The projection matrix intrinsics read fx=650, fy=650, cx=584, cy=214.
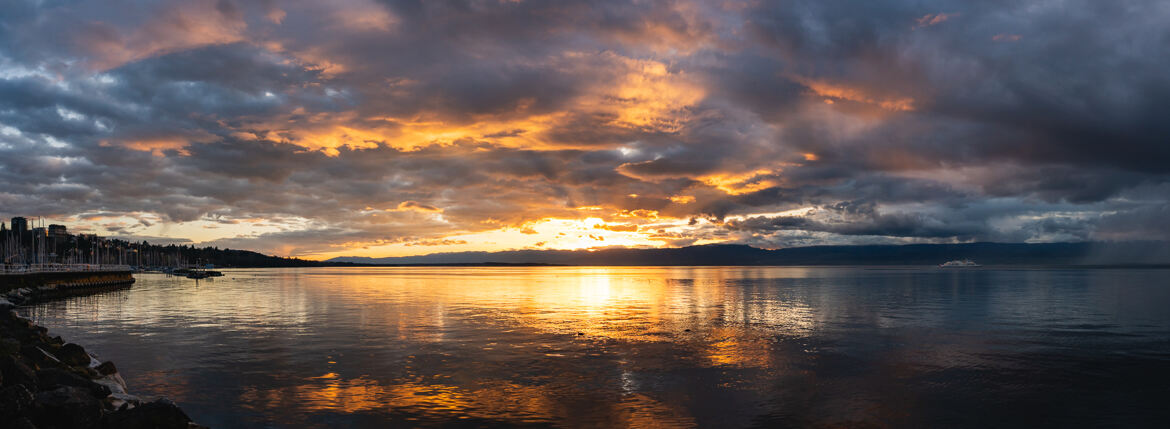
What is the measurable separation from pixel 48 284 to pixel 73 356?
8665 centimetres

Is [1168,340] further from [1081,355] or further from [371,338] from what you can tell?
[371,338]

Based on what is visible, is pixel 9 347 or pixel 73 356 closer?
pixel 9 347

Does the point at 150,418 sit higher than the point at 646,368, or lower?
higher

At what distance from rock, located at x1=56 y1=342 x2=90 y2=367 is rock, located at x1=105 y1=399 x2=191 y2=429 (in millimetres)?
12758

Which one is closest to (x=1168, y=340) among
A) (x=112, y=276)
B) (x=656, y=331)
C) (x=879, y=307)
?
(x=879, y=307)

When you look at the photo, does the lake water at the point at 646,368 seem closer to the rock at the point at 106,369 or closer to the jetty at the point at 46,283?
the rock at the point at 106,369

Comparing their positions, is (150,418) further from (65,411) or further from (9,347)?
(9,347)

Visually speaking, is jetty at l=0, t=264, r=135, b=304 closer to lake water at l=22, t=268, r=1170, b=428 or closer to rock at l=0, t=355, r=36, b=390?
lake water at l=22, t=268, r=1170, b=428

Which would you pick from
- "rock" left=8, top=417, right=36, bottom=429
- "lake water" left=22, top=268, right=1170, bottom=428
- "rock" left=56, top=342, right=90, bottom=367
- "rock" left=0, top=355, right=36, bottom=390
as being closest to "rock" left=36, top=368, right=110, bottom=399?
"rock" left=0, top=355, right=36, bottom=390

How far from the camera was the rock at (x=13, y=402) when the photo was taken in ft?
50.3

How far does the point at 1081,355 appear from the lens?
3325 centimetres

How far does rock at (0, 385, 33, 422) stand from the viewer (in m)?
15.3

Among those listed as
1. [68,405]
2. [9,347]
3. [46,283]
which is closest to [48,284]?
[46,283]

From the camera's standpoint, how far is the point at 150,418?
16.4m
